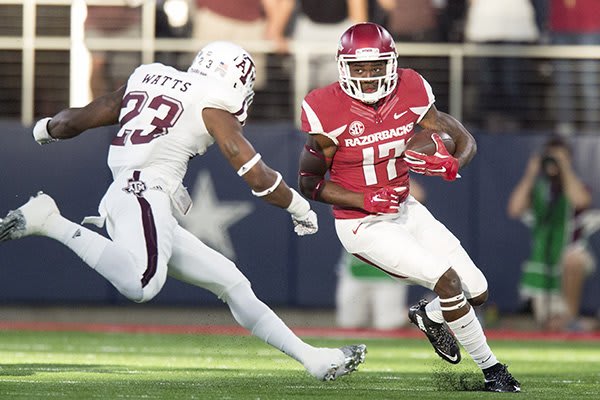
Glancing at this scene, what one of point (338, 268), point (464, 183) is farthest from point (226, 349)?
point (464, 183)

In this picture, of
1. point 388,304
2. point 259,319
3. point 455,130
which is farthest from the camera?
point 388,304

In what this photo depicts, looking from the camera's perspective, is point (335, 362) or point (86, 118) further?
point (86, 118)

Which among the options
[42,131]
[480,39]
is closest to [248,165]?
[42,131]

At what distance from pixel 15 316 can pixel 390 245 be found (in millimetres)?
6558

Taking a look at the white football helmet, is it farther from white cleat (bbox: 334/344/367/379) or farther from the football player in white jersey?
white cleat (bbox: 334/344/367/379)

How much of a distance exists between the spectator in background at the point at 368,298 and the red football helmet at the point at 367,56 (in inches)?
194

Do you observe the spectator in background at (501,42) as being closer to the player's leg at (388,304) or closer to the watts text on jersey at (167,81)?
the player's leg at (388,304)

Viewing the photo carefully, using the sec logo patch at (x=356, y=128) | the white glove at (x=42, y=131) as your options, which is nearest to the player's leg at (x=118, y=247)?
the white glove at (x=42, y=131)

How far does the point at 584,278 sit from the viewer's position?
12.5 m

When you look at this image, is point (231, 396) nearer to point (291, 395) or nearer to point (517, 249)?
point (291, 395)

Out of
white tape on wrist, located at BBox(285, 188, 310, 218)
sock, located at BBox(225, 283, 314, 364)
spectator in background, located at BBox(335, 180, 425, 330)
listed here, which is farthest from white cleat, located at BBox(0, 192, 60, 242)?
spectator in background, located at BBox(335, 180, 425, 330)

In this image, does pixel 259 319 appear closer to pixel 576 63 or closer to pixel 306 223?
pixel 306 223

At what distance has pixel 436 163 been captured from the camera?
673 cm

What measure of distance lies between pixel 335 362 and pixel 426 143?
1200 millimetres
